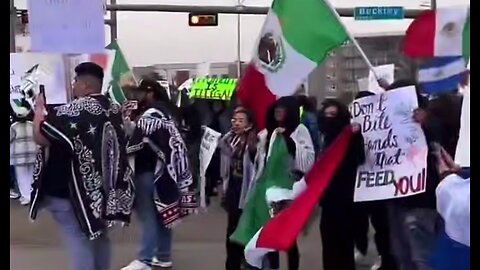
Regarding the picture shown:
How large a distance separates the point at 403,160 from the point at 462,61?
0.78 m

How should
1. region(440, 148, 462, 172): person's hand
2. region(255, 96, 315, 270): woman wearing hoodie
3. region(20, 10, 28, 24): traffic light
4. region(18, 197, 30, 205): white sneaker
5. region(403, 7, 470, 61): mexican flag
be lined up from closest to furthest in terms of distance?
region(440, 148, 462, 172): person's hand → region(403, 7, 470, 61): mexican flag → region(255, 96, 315, 270): woman wearing hoodie → region(18, 197, 30, 205): white sneaker → region(20, 10, 28, 24): traffic light

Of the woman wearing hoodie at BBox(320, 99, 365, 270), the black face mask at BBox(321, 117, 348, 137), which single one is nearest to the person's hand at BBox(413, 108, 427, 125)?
the woman wearing hoodie at BBox(320, 99, 365, 270)

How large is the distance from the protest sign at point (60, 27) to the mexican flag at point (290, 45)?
119cm

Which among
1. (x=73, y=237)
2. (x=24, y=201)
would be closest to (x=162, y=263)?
(x=73, y=237)

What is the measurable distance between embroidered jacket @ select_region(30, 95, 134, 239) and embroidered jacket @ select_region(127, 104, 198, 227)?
1.38m

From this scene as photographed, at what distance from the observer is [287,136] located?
24.7 feet

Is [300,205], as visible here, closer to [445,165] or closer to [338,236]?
[338,236]

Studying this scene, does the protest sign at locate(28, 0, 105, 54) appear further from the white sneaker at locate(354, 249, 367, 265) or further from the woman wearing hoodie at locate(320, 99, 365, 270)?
the white sneaker at locate(354, 249, 367, 265)

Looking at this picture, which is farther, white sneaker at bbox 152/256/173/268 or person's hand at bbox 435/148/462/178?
white sneaker at bbox 152/256/173/268

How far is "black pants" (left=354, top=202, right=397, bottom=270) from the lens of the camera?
7176 mm

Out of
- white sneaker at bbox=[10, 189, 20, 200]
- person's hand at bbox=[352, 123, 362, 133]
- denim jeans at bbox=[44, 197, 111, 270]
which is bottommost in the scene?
white sneaker at bbox=[10, 189, 20, 200]

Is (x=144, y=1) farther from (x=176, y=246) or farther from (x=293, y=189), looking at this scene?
(x=293, y=189)

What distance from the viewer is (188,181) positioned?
8.55 m

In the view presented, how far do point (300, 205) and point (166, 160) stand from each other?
205cm
